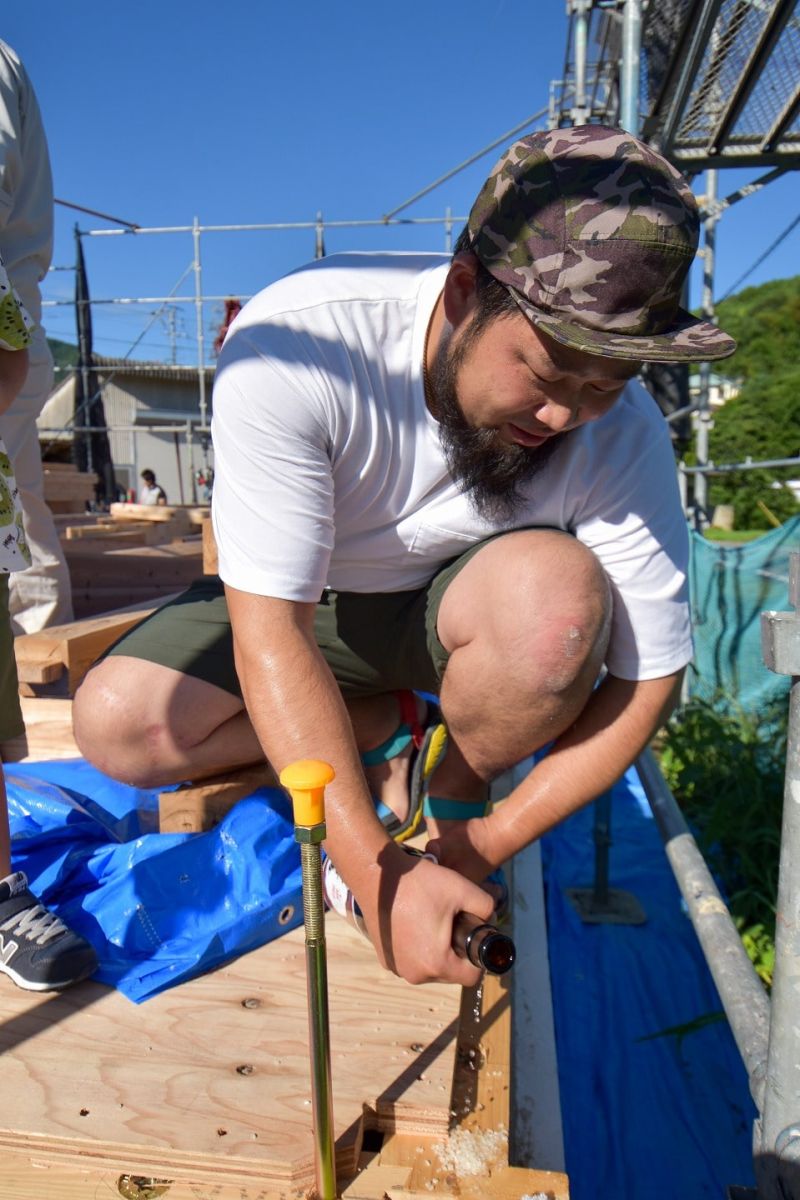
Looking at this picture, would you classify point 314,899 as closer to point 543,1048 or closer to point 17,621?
point 543,1048

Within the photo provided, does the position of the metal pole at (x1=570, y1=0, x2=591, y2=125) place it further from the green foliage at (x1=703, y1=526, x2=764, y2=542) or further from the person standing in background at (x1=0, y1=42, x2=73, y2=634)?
the green foliage at (x1=703, y1=526, x2=764, y2=542)

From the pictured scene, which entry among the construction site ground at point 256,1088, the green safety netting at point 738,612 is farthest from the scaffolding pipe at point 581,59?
the construction site ground at point 256,1088

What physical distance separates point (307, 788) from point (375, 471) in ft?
2.69

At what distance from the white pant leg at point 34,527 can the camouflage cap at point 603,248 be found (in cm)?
180

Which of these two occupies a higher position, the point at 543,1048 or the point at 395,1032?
the point at 395,1032

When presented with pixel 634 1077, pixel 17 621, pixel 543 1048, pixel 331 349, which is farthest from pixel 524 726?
pixel 17 621

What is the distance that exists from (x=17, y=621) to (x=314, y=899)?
8.29 ft

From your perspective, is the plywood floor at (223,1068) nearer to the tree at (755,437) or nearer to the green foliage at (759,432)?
the green foliage at (759,432)

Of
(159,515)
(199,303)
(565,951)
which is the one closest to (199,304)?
(199,303)

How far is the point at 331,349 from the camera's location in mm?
1438

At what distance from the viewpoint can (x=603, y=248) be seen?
4.16ft

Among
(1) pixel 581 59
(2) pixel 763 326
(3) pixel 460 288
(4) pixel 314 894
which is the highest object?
(2) pixel 763 326

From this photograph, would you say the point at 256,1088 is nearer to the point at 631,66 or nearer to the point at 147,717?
the point at 147,717

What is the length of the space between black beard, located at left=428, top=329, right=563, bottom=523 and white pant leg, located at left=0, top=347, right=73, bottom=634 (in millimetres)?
1617
